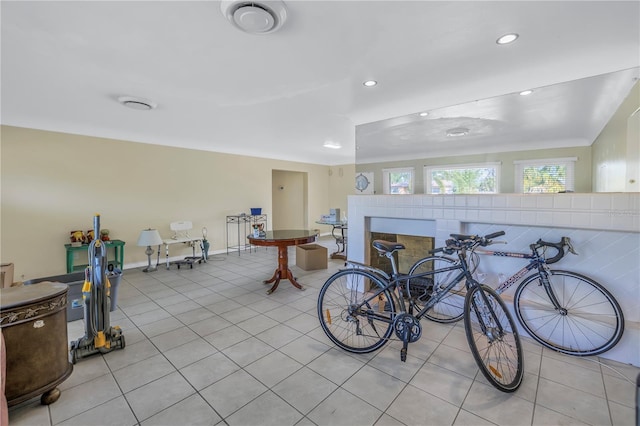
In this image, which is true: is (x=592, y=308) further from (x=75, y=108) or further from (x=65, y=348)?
(x=75, y=108)

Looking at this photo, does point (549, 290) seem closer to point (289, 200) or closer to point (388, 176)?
point (388, 176)

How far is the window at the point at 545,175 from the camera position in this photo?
2369mm

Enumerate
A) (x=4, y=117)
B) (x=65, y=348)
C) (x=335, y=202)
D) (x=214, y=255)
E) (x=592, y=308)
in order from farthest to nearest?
(x=335, y=202) < (x=214, y=255) < (x=4, y=117) < (x=592, y=308) < (x=65, y=348)

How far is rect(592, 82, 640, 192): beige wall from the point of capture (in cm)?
214

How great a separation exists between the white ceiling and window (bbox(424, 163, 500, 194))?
0.30 metres

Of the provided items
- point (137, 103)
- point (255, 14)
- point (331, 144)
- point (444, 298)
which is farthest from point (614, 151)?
point (137, 103)

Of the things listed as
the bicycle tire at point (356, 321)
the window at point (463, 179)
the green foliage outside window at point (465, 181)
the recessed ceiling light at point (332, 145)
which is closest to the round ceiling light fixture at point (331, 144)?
the recessed ceiling light at point (332, 145)

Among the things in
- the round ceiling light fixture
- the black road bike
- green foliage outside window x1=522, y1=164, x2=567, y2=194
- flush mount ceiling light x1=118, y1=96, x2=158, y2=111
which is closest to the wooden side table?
flush mount ceiling light x1=118, y1=96, x2=158, y2=111

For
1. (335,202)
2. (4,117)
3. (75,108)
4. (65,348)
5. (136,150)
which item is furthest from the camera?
(335,202)

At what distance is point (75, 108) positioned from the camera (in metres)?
3.47

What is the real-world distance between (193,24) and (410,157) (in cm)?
278

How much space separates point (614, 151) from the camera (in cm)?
223

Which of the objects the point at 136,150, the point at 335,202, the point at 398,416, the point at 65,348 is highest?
the point at 136,150

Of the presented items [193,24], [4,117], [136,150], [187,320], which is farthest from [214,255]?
[193,24]
